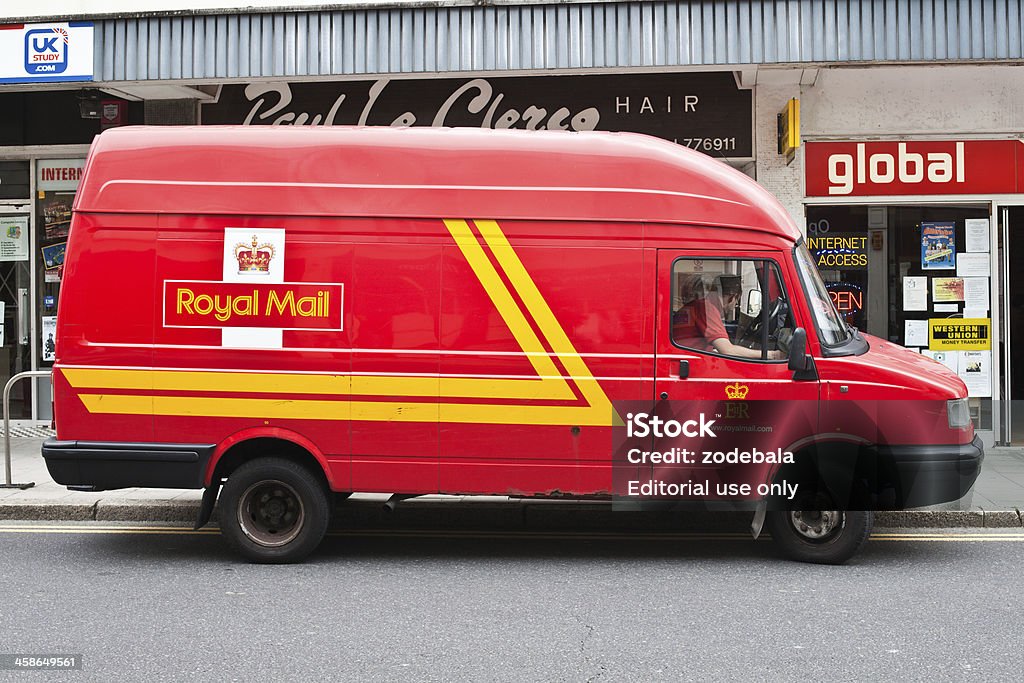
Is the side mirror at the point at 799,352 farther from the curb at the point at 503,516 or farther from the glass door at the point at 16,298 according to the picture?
the glass door at the point at 16,298

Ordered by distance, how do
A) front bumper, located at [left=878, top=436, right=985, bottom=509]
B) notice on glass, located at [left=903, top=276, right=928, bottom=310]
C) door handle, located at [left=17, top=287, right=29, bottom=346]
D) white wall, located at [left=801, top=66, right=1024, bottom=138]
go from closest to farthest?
1. front bumper, located at [left=878, top=436, right=985, bottom=509]
2. white wall, located at [left=801, top=66, right=1024, bottom=138]
3. notice on glass, located at [left=903, top=276, right=928, bottom=310]
4. door handle, located at [left=17, top=287, right=29, bottom=346]

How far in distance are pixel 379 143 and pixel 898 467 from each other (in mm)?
3758

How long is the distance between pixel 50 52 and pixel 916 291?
9290 mm

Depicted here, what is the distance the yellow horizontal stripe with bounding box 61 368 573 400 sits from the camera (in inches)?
261

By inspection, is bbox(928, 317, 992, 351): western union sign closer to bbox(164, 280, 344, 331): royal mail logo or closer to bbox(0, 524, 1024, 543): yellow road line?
bbox(0, 524, 1024, 543): yellow road line

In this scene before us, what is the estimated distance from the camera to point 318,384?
669 cm

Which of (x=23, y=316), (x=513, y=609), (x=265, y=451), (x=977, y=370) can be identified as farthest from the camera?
(x=23, y=316)

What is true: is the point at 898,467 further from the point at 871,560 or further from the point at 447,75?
the point at 447,75

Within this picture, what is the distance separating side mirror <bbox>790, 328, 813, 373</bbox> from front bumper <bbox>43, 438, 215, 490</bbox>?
362 centimetres

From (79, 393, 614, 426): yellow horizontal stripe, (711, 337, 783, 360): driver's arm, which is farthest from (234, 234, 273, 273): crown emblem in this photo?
(711, 337, 783, 360): driver's arm

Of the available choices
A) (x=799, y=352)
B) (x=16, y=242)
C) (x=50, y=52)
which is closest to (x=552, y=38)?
(x=50, y=52)

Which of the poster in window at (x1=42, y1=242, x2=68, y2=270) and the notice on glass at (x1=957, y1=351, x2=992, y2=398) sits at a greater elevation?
the poster in window at (x1=42, y1=242, x2=68, y2=270)

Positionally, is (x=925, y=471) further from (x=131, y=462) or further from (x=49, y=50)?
(x=49, y=50)

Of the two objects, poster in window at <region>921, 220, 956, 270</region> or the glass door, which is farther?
the glass door
